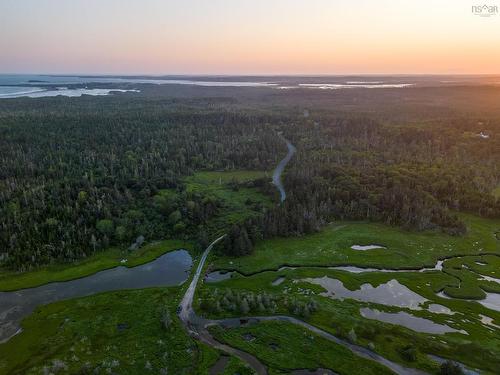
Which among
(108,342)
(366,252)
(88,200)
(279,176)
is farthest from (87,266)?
(279,176)

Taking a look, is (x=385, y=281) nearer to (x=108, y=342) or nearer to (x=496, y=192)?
(x=108, y=342)

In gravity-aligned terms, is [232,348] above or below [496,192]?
below

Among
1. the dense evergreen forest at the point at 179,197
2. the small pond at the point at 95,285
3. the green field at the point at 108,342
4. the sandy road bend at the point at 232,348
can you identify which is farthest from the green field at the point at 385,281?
the small pond at the point at 95,285

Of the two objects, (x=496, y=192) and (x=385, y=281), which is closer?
(x=385, y=281)

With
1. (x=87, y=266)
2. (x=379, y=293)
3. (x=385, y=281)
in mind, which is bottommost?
(x=379, y=293)

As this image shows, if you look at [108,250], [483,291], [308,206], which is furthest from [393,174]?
[108,250]

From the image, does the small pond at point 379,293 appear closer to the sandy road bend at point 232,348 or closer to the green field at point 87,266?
the sandy road bend at point 232,348
